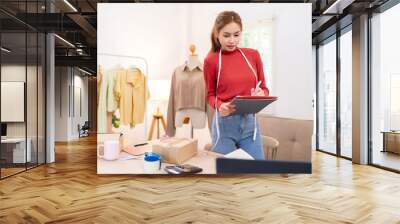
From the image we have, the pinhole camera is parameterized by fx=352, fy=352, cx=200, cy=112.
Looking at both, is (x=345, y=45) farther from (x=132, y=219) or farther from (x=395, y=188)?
(x=132, y=219)

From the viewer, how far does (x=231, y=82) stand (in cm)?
161

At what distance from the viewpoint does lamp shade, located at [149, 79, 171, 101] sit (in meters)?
4.18

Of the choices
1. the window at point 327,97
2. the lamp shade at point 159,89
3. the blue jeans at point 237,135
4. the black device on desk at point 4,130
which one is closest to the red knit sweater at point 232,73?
the blue jeans at point 237,135

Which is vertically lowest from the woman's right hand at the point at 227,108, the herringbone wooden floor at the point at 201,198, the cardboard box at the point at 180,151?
the herringbone wooden floor at the point at 201,198

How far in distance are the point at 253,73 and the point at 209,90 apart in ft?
0.73

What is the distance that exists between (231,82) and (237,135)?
0.33 meters

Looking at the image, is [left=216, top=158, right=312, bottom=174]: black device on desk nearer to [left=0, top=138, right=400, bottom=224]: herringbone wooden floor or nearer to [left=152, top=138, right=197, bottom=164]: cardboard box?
[left=152, top=138, right=197, bottom=164]: cardboard box

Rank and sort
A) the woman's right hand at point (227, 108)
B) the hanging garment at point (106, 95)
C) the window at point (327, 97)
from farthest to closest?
the window at point (327, 97), the hanging garment at point (106, 95), the woman's right hand at point (227, 108)

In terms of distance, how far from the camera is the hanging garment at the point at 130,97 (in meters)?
4.26

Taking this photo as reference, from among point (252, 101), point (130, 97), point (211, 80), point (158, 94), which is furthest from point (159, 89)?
point (252, 101)

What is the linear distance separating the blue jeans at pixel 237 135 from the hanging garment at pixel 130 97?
2972 mm

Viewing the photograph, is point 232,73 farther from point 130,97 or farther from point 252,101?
point 130,97

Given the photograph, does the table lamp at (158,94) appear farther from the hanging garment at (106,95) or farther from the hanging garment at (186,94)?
the hanging garment at (186,94)

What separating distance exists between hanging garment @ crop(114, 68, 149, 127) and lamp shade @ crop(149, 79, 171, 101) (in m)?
0.09
